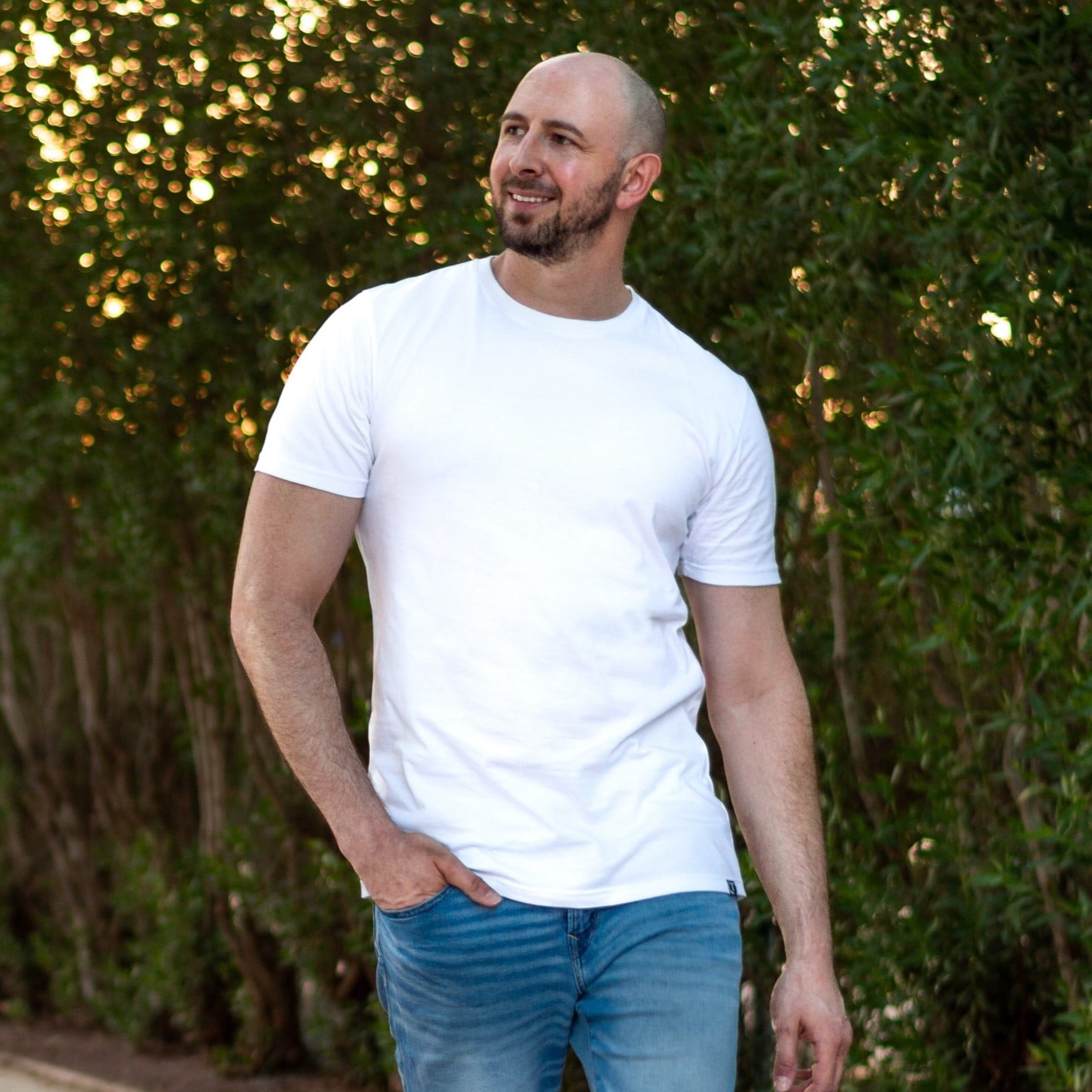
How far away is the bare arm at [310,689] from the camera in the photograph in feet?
6.84

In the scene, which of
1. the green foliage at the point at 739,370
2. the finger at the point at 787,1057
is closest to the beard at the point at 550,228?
the green foliage at the point at 739,370

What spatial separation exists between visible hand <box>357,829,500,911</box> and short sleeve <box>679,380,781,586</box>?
2.08 feet

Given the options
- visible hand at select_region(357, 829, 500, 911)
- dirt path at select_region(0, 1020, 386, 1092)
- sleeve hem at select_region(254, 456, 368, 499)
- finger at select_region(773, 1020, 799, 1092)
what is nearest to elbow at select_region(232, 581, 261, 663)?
sleeve hem at select_region(254, 456, 368, 499)

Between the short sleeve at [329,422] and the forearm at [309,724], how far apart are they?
18 centimetres

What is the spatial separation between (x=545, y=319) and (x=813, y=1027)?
1.07m

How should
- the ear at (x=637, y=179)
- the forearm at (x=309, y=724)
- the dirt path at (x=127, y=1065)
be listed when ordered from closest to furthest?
1. the forearm at (x=309, y=724)
2. the ear at (x=637, y=179)
3. the dirt path at (x=127, y=1065)

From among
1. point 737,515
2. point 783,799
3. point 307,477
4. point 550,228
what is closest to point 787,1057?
point 783,799

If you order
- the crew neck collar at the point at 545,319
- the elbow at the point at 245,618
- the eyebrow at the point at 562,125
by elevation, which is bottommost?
the elbow at the point at 245,618

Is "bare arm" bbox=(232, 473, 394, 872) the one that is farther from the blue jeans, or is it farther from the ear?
the ear

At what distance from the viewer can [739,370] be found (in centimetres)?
390

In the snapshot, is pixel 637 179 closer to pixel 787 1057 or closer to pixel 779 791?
pixel 779 791

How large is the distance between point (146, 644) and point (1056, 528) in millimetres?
4546

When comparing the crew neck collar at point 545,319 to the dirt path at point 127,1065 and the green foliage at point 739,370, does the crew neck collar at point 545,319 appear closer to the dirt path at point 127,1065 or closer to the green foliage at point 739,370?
the green foliage at point 739,370

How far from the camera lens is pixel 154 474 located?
543cm
